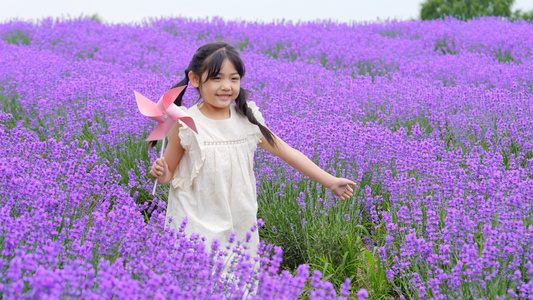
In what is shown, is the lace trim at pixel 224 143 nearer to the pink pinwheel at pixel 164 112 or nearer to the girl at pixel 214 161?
the girl at pixel 214 161

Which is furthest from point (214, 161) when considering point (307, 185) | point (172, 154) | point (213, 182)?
point (307, 185)

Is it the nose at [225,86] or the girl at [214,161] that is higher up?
the nose at [225,86]

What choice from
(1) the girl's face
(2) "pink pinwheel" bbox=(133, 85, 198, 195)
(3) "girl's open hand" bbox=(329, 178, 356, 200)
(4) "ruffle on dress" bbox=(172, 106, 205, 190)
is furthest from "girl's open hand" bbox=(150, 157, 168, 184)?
(3) "girl's open hand" bbox=(329, 178, 356, 200)

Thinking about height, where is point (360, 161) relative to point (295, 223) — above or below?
above

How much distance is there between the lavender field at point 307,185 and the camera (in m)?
1.95

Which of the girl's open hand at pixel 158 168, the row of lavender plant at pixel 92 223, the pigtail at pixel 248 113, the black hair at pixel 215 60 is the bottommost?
the row of lavender plant at pixel 92 223

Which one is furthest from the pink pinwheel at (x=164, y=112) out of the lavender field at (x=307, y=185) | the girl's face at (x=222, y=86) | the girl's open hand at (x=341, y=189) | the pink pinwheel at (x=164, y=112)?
the girl's open hand at (x=341, y=189)

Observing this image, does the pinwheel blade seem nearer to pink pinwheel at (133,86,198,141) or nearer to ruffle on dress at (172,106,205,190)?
pink pinwheel at (133,86,198,141)

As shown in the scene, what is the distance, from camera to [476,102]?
15.8 ft

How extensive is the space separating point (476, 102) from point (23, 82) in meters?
4.05

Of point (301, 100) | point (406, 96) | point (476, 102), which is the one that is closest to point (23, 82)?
point (301, 100)

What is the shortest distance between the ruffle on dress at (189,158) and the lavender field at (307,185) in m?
0.23

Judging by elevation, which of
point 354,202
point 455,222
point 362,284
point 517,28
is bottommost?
point 362,284

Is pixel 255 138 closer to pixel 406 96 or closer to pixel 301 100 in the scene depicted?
pixel 301 100
